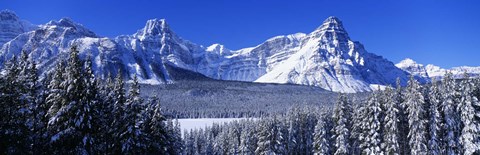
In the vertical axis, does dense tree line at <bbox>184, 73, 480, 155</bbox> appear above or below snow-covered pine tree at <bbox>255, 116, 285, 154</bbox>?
above

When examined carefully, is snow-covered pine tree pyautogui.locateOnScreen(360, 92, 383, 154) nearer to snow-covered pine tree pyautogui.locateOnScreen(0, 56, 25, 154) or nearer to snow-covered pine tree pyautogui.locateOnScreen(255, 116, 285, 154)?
snow-covered pine tree pyautogui.locateOnScreen(255, 116, 285, 154)

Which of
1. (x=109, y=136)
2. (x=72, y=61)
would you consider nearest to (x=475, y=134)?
(x=109, y=136)

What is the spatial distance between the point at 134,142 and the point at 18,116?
8.87 metres

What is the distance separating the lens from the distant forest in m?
26.7

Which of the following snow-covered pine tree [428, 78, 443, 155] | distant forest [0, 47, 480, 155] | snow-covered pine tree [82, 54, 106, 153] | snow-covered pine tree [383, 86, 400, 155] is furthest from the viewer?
snow-covered pine tree [383, 86, 400, 155]

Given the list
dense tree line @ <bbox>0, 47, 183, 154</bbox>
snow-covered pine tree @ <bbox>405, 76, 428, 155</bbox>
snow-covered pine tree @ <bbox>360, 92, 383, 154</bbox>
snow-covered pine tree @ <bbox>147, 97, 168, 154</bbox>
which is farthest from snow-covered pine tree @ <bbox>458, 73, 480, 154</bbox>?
dense tree line @ <bbox>0, 47, 183, 154</bbox>

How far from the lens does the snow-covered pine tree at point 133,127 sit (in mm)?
32094

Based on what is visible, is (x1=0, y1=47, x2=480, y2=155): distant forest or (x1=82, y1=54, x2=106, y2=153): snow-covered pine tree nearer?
(x1=0, y1=47, x2=480, y2=155): distant forest

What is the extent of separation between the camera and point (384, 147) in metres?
46.1

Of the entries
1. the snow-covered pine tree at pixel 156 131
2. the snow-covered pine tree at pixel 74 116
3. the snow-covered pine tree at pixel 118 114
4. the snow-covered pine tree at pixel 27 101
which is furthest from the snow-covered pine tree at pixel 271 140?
the snow-covered pine tree at pixel 27 101

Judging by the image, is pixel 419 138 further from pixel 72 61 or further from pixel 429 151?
pixel 72 61

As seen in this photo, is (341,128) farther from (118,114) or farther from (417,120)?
(118,114)

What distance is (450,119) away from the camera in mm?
43188

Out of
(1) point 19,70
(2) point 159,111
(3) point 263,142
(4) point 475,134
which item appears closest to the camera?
(1) point 19,70
